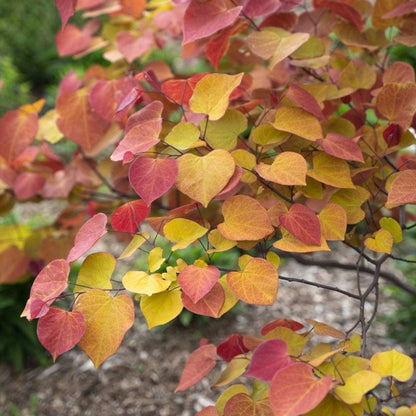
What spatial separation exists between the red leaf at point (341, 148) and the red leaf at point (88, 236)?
1.14ft

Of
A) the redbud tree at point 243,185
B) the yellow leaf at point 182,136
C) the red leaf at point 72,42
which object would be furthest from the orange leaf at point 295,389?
the red leaf at point 72,42

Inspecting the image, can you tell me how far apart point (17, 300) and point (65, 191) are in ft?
3.42

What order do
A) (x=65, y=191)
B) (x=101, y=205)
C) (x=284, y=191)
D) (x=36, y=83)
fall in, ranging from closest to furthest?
(x=284, y=191) → (x=65, y=191) → (x=101, y=205) → (x=36, y=83)

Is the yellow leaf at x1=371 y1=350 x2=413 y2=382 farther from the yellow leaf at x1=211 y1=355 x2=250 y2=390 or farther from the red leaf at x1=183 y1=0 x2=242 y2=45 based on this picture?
the red leaf at x1=183 y1=0 x2=242 y2=45

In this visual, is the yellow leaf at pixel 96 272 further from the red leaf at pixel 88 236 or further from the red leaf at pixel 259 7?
the red leaf at pixel 259 7

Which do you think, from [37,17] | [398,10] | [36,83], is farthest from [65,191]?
[37,17]

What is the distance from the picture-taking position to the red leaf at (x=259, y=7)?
97 cm

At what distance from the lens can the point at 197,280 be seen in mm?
729

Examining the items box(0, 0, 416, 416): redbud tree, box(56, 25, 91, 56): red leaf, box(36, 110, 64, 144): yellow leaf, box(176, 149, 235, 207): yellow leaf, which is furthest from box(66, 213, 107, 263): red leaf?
box(56, 25, 91, 56): red leaf

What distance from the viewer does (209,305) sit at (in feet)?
2.48

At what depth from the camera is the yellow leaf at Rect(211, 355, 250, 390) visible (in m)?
0.87

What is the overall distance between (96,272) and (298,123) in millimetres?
371

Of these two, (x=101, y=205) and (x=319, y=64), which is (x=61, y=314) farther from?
(x=101, y=205)

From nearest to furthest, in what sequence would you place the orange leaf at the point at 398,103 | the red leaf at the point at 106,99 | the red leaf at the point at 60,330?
the red leaf at the point at 60,330 → the orange leaf at the point at 398,103 → the red leaf at the point at 106,99
